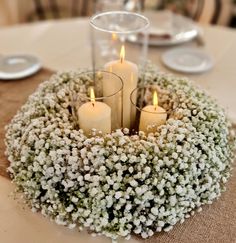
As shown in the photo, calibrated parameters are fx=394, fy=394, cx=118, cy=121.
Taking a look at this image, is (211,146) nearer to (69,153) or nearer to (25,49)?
(69,153)

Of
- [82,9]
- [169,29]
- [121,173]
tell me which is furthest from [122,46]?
[82,9]

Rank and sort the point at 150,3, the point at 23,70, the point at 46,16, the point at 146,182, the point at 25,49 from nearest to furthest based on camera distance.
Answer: the point at 146,182 → the point at 23,70 → the point at 25,49 → the point at 150,3 → the point at 46,16

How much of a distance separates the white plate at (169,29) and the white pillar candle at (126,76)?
687mm

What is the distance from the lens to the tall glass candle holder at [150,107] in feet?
2.81

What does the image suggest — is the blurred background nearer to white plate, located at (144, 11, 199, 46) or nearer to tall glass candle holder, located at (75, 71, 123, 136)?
white plate, located at (144, 11, 199, 46)

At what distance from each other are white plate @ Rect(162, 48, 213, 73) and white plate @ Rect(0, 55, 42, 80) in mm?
474

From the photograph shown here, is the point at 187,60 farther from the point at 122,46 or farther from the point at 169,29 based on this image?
the point at 122,46

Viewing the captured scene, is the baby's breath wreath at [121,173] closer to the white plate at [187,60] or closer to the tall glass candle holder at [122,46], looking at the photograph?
the tall glass candle holder at [122,46]

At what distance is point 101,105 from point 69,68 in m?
0.63

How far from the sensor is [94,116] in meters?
0.82

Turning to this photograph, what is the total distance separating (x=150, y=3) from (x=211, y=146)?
5.48 feet

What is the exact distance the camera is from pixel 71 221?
772mm

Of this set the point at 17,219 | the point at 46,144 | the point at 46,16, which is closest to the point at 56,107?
the point at 46,144

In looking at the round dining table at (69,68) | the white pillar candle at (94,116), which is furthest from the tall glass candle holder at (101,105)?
the round dining table at (69,68)
